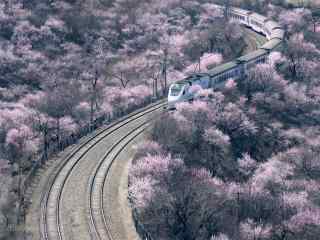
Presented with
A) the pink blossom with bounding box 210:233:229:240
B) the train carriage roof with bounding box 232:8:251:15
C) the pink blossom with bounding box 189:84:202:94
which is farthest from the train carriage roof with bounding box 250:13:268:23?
the pink blossom with bounding box 210:233:229:240

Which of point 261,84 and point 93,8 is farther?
point 93,8

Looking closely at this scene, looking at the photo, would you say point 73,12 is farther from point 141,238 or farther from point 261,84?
point 141,238

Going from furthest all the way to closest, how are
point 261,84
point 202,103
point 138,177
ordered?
1. point 261,84
2. point 202,103
3. point 138,177

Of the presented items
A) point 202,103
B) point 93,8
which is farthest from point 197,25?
point 202,103

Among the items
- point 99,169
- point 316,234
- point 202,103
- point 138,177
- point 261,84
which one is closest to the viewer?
point 316,234

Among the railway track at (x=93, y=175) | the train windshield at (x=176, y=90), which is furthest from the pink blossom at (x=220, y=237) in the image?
the train windshield at (x=176, y=90)

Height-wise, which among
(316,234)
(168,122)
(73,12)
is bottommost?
(316,234)

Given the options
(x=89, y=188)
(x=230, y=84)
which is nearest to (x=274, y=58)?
(x=230, y=84)
